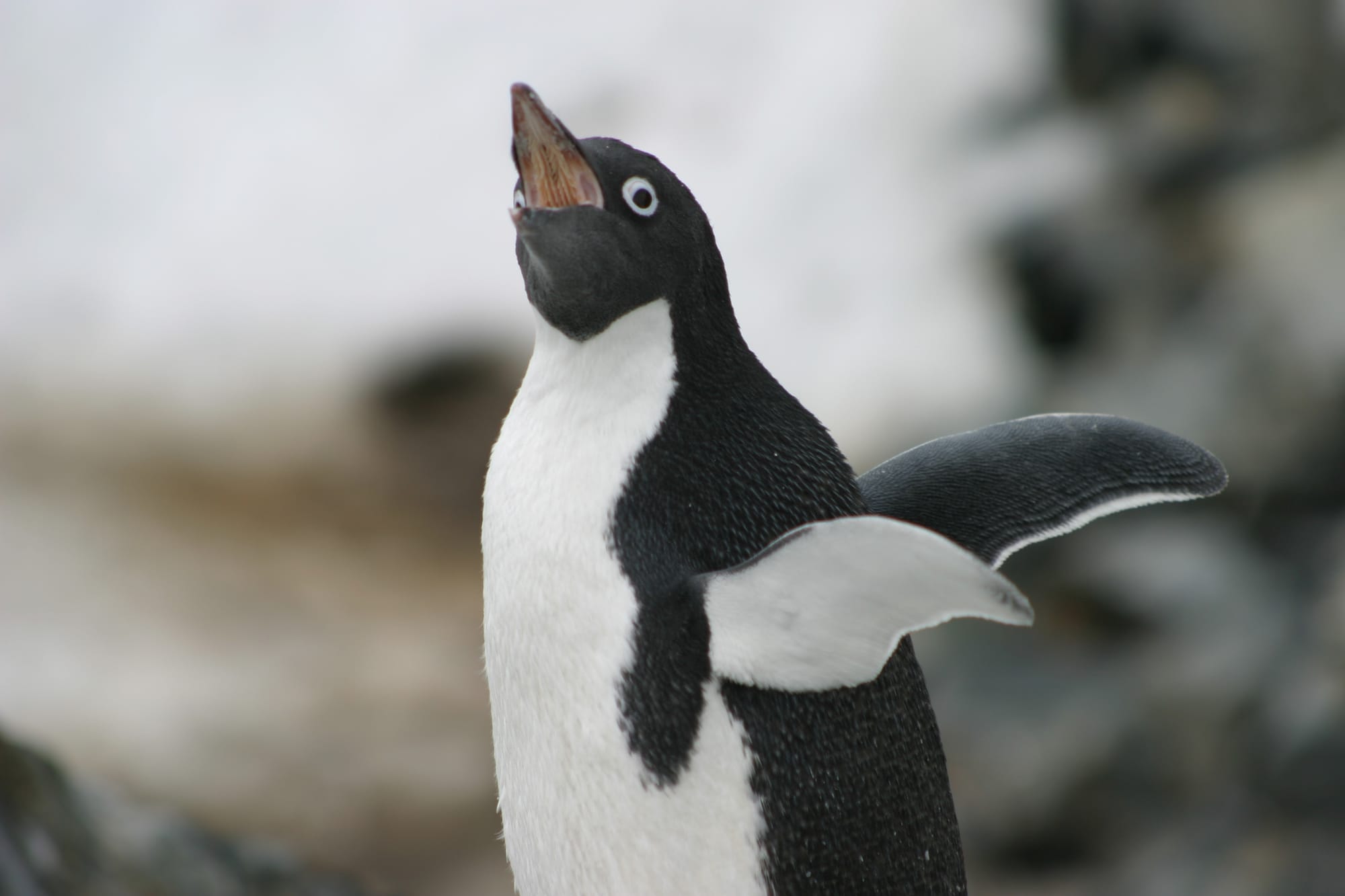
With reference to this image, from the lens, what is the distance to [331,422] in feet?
9.20

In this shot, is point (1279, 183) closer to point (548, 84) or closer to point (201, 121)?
point (548, 84)

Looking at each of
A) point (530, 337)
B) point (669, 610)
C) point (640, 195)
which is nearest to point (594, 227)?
point (640, 195)

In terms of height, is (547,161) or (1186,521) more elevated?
(547,161)

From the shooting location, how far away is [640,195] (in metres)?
0.75

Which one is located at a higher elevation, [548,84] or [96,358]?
[548,84]

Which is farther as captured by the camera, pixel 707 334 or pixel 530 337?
pixel 530 337

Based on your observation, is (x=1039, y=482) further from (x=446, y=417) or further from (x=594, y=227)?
(x=446, y=417)

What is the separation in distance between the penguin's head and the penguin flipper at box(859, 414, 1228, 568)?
0.24 meters

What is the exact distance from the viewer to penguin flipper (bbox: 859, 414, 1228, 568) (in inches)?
34.3

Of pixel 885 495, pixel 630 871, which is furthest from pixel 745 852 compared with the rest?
pixel 885 495

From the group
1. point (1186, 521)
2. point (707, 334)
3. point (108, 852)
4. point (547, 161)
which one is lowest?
point (1186, 521)

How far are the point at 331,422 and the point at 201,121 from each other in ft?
2.82

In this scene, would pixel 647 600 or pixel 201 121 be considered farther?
pixel 201 121

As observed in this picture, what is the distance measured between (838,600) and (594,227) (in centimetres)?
25
